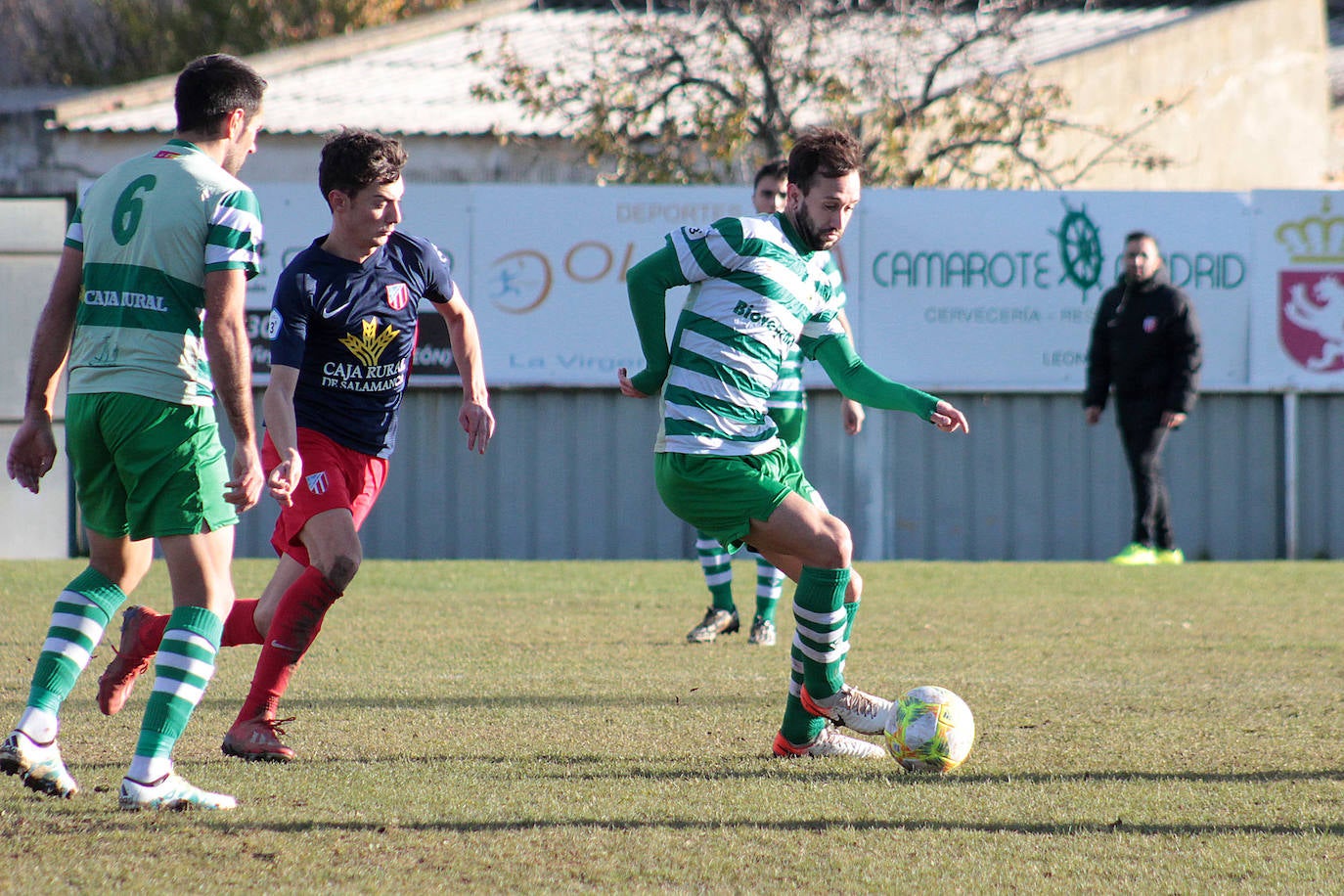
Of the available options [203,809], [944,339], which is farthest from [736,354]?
[944,339]

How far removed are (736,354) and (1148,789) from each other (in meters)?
1.74

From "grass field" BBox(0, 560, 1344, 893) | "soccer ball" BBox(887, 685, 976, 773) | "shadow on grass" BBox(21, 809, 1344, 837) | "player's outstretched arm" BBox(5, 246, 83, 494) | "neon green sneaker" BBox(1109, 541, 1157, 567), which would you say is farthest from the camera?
"neon green sneaker" BBox(1109, 541, 1157, 567)

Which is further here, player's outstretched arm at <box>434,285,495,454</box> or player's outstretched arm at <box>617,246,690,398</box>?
player's outstretched arm at <box>434,285,495,454</box>

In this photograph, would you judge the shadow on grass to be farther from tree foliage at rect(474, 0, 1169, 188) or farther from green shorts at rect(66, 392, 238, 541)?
tree foliage at rect(474, 0, 1169, 188)

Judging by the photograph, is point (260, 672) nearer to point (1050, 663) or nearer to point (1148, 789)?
point (1148, 789)

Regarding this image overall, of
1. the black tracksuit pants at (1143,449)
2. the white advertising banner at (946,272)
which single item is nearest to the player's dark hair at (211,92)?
the white advertising banner at (946,272)

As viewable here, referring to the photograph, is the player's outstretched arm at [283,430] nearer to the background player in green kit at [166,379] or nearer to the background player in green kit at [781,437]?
the background player in green kit at [166,379]

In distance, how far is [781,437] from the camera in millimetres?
7527

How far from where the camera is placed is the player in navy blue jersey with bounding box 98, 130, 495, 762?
4.82m

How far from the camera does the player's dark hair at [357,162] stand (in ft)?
15.7

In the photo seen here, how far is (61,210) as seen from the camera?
13.4 meters

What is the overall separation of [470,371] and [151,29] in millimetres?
29764

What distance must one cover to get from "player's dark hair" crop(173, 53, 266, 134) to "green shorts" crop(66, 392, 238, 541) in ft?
2.44

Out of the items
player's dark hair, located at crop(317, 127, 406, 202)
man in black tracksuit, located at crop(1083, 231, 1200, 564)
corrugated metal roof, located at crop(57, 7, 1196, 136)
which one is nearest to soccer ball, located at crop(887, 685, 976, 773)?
player's dark hair, located at crop(317, 127, 406, 202)
